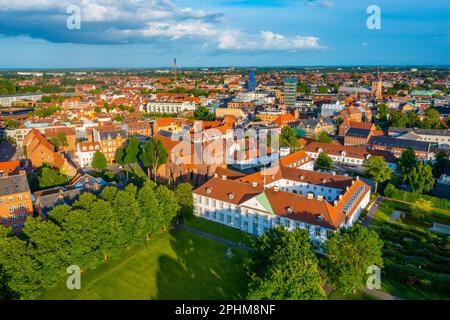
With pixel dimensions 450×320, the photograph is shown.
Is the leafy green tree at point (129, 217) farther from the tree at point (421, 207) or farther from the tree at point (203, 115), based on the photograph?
the tree at point (203, 115)

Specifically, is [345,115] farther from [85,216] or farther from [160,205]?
[85,216]

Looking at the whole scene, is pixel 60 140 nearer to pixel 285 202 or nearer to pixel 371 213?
pixel 285 202

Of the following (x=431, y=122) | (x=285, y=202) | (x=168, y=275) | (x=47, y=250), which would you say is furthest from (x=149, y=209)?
(x=431, y=122)

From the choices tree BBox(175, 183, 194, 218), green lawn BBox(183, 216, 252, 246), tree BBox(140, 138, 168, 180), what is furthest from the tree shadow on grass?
tree BBox(140, 138, 168, 180)

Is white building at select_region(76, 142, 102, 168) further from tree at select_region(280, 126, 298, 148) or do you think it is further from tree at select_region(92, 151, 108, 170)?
tree at select_region(280, 126, 298, 148)

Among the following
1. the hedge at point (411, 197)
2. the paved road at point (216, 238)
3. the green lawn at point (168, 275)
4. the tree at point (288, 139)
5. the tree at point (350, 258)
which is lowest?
the green lawn at point (168, 275)

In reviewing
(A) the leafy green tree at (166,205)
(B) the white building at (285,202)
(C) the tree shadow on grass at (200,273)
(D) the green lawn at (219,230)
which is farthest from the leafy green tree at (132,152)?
(C) the tree shadow on grass at (200,273)
